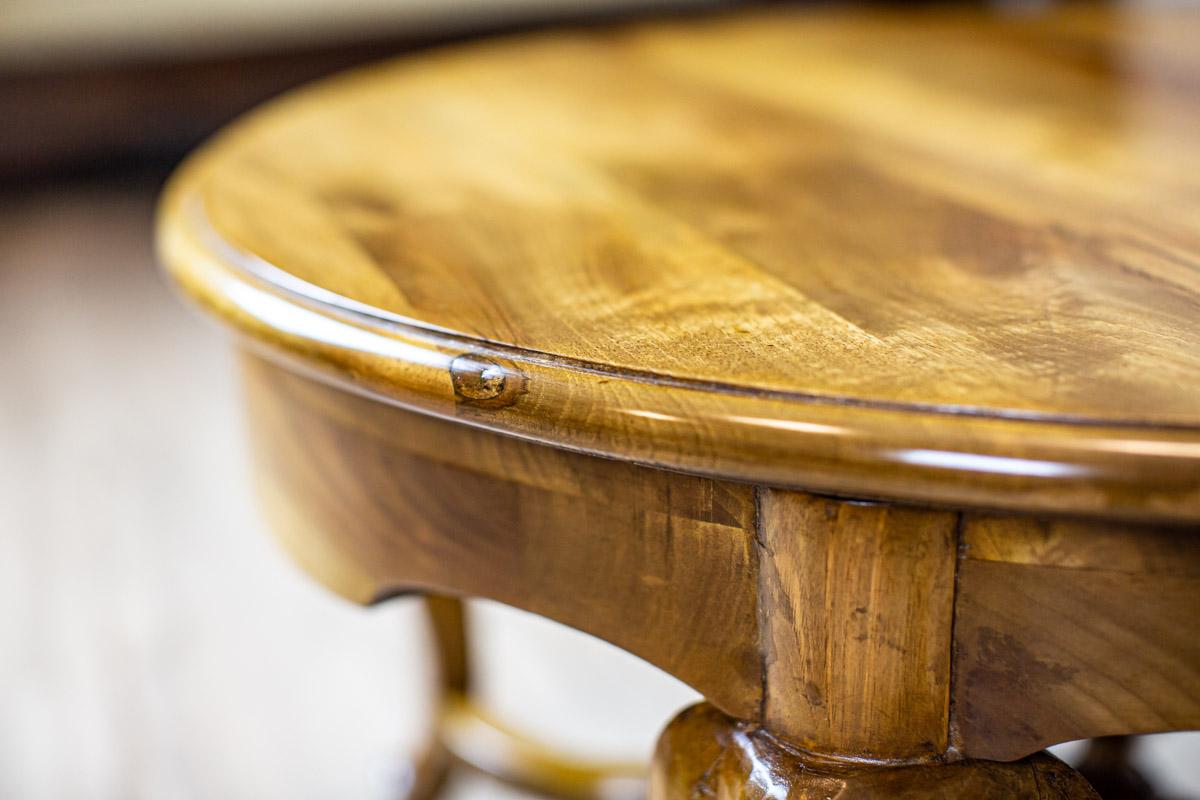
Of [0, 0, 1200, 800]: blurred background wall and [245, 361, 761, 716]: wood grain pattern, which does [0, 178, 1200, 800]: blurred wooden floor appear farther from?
[245, 361, 761, 716]: wood grain pattern

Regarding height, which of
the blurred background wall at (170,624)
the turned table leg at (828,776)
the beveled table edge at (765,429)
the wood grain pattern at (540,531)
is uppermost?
the beveled table edge at (765,429)

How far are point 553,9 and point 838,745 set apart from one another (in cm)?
207

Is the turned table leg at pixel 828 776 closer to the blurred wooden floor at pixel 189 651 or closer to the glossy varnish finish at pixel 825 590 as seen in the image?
the glossy varnish finish at pixel 825 590

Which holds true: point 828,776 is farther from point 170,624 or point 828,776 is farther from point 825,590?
point 170,624

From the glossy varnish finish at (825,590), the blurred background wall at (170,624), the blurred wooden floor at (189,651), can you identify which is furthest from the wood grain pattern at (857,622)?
the blurred wooden floor at (189,651)

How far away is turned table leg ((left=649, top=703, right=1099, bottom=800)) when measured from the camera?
0.25 meters

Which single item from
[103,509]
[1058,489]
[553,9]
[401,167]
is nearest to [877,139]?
[401,167]

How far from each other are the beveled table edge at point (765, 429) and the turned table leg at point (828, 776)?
0.07m

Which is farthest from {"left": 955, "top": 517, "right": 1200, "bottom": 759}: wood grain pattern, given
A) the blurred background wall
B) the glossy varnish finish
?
the blurred background wall

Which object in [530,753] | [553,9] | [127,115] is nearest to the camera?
[530,753]

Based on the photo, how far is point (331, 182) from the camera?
0.42 metres

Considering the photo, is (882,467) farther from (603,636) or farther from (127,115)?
(127,115)

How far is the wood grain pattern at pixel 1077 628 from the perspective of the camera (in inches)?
8.6

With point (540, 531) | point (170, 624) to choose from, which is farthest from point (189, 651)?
point (540, 531)
